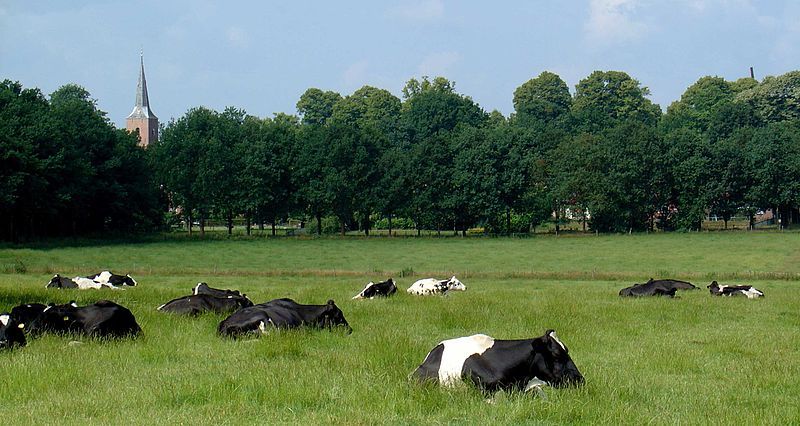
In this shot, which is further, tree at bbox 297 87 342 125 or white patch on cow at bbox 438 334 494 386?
tree at bbox 297 87 342 125

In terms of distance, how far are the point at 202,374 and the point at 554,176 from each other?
89.3 m

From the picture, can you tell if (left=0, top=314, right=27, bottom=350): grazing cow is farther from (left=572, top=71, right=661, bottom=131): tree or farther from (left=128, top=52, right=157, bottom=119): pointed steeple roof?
(left=128, top=52, right=157, bottom=119): pointed steeple roof

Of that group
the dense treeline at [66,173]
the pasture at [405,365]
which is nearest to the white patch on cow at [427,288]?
the pasture at [405,365]

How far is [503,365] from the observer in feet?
31.1

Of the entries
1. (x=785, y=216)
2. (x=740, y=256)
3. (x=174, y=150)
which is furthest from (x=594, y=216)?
(x=174, y=150)

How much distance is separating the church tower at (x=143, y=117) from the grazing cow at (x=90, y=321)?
184 metres

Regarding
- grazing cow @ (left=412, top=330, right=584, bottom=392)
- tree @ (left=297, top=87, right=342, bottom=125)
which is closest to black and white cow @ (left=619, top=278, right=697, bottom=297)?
grazing cow @ (left=412, top=330, right=584, bottom=392)

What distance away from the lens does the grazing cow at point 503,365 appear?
30.8ft

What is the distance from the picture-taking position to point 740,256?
56.8 m

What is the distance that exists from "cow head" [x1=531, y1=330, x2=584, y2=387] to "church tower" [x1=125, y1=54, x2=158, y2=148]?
191 m

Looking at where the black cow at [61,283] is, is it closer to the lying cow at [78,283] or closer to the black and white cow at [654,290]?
the lying cow at [78,283]

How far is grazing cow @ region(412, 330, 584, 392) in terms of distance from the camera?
30.8 ft

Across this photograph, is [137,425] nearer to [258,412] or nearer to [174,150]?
[258,412]

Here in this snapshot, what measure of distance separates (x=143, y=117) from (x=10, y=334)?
188313 millimetres
